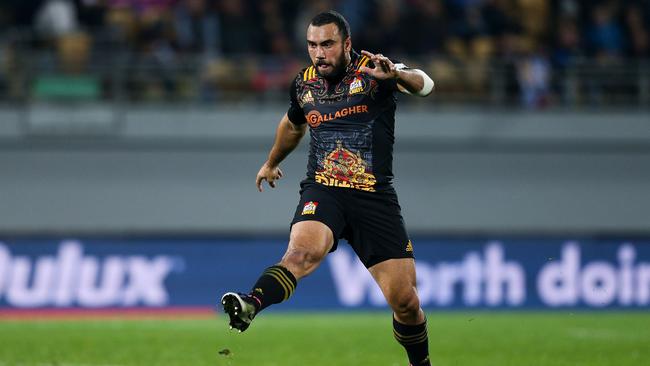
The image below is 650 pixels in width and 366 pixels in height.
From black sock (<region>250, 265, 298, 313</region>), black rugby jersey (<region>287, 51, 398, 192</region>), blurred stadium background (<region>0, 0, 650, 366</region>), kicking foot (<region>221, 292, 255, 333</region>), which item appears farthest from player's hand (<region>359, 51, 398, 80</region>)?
blurred stadium background (<region>0, 0, 650, 366</region>)

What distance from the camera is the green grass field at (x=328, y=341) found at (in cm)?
1107

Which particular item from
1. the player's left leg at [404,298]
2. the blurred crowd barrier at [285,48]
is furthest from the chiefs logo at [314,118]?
the blurred crowd barrier at [285,48]

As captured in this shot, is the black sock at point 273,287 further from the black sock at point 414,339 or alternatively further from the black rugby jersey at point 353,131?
the black sock at point 414,339

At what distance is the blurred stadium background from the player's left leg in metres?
9.51

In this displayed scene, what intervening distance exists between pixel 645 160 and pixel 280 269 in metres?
15.3

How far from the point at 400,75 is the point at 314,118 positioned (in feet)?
2.96

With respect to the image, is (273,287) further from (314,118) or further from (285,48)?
(285,48)

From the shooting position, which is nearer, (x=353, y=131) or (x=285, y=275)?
(x=285, y=275)

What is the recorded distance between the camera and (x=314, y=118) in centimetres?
832

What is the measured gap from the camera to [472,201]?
2164 centimetres

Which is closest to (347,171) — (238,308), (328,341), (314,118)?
(314,118)

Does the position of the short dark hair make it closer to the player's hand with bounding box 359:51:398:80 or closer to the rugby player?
the rugby player

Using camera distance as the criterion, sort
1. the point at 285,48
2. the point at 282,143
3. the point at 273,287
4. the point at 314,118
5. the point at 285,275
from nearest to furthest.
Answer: the point at 273,287 → the point at 285,275 → the point at 314,118 → the point at 282,143 → the point at 285,48

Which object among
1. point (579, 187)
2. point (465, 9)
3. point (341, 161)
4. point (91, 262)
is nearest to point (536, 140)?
point (579, 187)
